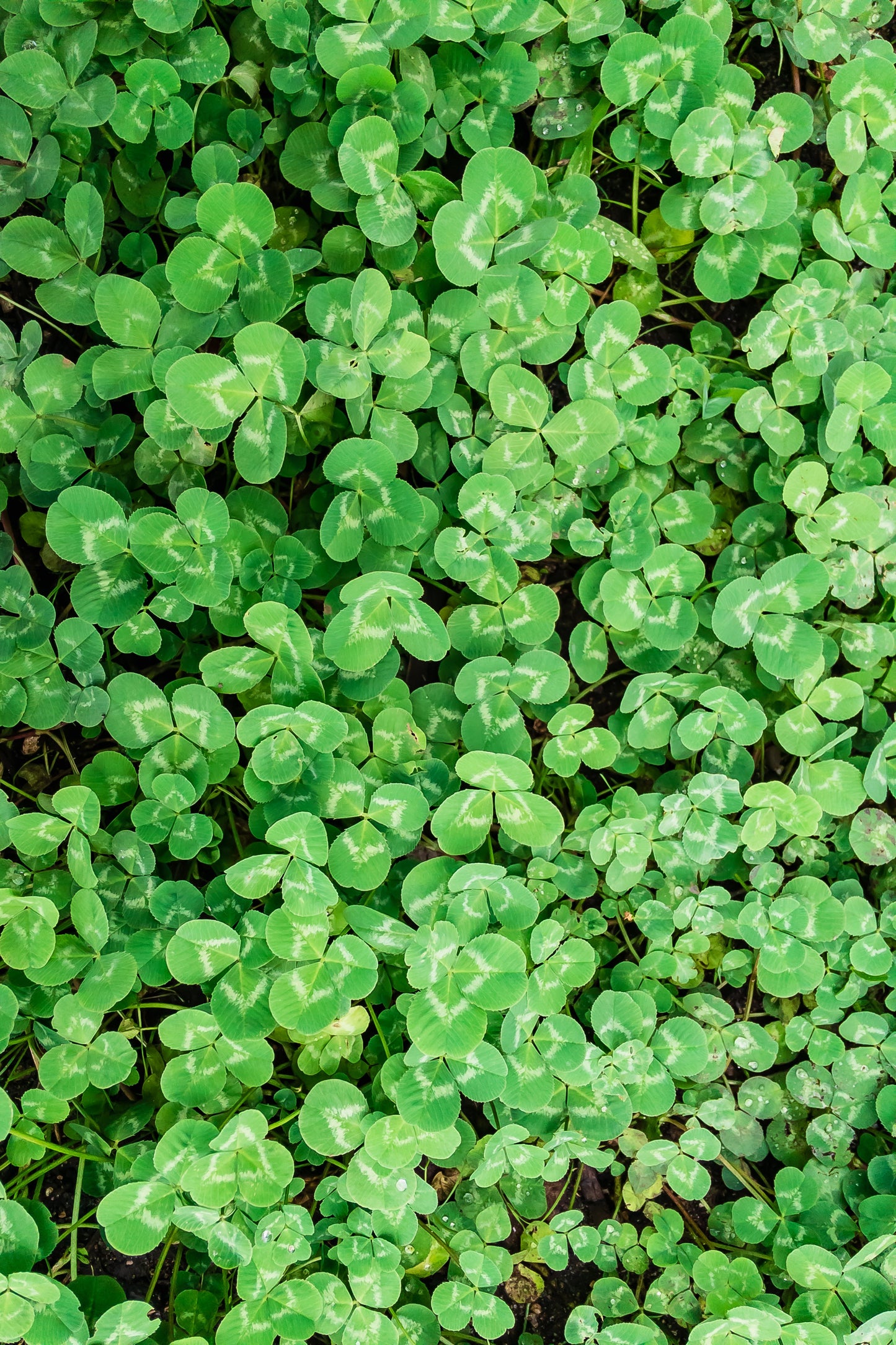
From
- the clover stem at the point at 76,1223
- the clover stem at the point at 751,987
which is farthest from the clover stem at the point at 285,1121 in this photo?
the clover stem at the point at 751,987

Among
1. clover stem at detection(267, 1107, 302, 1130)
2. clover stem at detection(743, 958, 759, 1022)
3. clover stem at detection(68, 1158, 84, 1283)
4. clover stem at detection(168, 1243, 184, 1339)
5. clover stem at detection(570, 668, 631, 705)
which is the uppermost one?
clover stem at detection(570, 668, 631, 705)

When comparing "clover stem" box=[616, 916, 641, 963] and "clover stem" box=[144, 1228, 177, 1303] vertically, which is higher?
"clover stem" box=[616, 916, 641, 963]

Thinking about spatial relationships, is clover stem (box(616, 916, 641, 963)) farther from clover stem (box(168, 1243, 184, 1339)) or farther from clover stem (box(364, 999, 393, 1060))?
clover stem (box(168, 1243, 184, 1339))

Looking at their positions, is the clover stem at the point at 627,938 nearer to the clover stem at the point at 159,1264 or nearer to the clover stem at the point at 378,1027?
the clover stem at the point at 378,1027

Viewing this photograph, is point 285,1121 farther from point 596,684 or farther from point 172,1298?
point 596,684

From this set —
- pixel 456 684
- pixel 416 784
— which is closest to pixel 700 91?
pixel 456 684

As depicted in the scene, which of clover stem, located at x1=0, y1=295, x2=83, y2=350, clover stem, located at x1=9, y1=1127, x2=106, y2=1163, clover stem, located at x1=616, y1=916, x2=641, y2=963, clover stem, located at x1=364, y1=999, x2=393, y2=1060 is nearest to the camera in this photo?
Answer: clover stem, located at x1=9, y1=1127, x2=106, y2=1163

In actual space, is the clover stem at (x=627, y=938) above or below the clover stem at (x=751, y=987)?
above

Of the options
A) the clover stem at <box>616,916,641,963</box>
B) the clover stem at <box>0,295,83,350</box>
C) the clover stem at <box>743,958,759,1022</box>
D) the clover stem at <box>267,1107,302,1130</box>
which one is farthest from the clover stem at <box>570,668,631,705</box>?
the clover stem at <box>0,295,83,350</box>

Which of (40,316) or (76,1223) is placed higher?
(40,316)

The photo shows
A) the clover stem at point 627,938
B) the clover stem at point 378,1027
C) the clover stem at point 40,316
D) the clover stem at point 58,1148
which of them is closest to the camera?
the clover stem at point 58,1148

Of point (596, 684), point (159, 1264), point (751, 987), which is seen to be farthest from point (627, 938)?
point (159, 1264)
